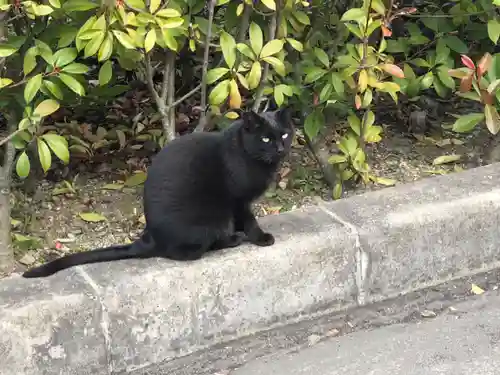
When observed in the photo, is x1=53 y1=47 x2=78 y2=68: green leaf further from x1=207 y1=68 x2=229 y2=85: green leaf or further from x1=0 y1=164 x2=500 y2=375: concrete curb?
x1=0 y1=164 x2=500 y2=375: concrete curb

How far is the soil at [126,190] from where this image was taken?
329cm

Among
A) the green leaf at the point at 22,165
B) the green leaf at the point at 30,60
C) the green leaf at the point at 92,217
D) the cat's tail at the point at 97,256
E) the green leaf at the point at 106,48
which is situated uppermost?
the green leaf at the point at 106,48

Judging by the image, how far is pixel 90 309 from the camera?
2.54m

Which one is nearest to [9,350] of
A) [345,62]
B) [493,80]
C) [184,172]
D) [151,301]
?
[151,301]

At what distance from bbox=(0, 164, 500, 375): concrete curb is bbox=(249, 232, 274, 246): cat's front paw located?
0.03 m

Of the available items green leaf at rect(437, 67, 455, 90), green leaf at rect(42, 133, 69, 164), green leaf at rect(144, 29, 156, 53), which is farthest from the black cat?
green leaf at rect(437, 67, 455, 90)

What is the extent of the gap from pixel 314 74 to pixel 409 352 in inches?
50.9

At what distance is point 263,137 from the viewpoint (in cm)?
297

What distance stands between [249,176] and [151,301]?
2.20 ft

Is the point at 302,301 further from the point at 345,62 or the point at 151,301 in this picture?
the point at 345,62

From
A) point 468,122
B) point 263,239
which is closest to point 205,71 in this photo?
point 263,239

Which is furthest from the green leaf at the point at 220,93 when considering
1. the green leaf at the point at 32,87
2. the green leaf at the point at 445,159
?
the green leaf at the point at 445,159

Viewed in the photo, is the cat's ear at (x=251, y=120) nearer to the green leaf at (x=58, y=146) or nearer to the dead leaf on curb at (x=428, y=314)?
the green leaf at (x=58, y=146)

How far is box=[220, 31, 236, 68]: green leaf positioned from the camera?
302 cm
